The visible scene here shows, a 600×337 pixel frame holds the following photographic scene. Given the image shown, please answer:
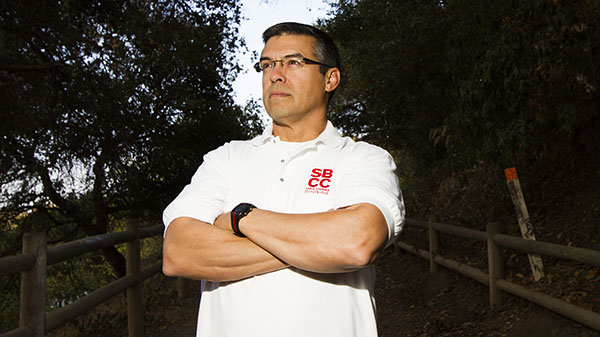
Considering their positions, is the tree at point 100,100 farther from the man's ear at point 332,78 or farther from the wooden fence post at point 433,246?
the man's ear at point 332,78

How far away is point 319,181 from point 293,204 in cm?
14

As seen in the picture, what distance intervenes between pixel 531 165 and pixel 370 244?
842 centimetres

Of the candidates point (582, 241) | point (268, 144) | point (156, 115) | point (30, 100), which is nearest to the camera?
point (268, 144)

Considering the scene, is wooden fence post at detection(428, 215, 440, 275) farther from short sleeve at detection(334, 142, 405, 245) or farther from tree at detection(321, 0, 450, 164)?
short sleeve at detection(334, 142, 405, 245)

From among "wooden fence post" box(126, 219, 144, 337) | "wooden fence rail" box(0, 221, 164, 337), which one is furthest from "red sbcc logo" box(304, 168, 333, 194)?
"wooden fence post" box(126, 219, 144, 337)

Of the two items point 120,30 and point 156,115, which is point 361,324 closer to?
point 120,30

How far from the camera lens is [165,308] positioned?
8.48m

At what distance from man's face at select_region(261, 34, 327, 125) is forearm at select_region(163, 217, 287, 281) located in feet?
1.97

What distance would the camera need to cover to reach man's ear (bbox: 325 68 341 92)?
260cm

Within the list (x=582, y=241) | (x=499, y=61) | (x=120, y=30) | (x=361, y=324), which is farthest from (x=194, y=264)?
(x=120, y=30)

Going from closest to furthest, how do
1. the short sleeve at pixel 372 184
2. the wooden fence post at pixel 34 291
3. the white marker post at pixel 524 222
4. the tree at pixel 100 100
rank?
the short sleeve at pixel 372 184 < the wooden fence post at pixel 34 291 < the white marker post at pixel 524 222 < the tree at pixel 100 100

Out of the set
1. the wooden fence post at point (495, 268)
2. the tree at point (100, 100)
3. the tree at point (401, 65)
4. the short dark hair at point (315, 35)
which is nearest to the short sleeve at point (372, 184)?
the short dark hair at point (315, 35)

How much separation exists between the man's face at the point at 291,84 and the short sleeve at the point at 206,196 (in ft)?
1.03

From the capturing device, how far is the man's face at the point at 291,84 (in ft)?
8.14
